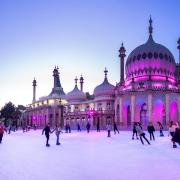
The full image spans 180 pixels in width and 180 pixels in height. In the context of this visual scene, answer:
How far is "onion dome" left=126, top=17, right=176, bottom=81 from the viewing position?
225 ft

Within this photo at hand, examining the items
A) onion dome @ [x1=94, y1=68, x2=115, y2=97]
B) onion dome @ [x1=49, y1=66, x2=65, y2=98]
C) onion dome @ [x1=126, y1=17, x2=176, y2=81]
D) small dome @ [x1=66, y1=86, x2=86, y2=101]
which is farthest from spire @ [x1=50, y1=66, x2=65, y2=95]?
onion dome @ [x1=126, y1=17, x2=176, y2=81]

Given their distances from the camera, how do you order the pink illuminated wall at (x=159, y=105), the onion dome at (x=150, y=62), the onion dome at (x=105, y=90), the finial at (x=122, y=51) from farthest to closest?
the finial at (x=122, y=51) < the onion dome at (x=105, y=90) < the onion dome at (x=150, y=62) < the pink illuminated wall at (x=159, y=105)

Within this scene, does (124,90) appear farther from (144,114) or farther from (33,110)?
(33,110)

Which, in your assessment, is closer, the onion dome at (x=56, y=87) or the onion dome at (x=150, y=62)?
the onion dome at (x=150, y=62)

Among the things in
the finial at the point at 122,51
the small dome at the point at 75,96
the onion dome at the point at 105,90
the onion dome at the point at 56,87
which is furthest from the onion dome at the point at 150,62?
the onion dome at the point at 56,87

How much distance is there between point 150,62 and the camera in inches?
2704

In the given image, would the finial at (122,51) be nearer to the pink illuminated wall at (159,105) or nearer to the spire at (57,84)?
the pink illuminated wall at (159,105)

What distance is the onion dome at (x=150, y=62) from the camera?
68.5 meters

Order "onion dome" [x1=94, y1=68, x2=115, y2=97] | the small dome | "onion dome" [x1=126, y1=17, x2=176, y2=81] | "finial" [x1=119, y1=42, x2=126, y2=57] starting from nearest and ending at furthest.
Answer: "onion dome" [x1=126, y1=17, x2=176, y2=81] → "onion dome" [x1=94, y1=68, x2=115, y2=97] → "finial" [x1=119, y1=42, x2=126, y2=57] → the small dome

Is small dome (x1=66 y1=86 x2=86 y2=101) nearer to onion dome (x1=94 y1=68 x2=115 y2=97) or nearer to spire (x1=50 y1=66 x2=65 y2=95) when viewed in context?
onion dome (x1=94 y1=68 x2=115 y2=97)

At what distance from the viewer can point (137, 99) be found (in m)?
64.3

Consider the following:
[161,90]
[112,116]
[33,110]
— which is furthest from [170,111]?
[33,110]

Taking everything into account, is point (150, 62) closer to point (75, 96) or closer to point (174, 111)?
point (174, 111)

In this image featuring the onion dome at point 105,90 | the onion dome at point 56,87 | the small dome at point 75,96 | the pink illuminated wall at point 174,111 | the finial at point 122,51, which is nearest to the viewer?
the pink illuminated wall at point 174,111
